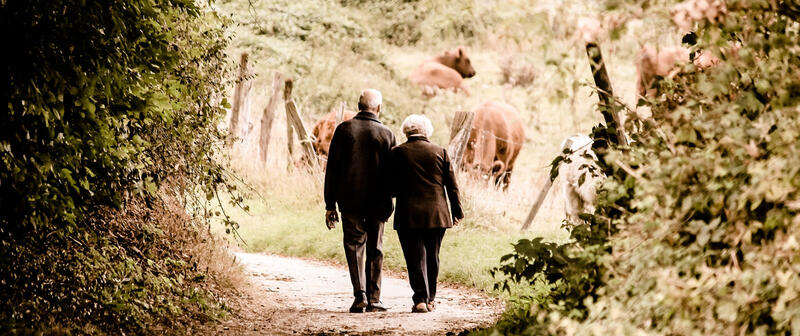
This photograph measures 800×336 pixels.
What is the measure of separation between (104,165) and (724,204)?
3882 mm

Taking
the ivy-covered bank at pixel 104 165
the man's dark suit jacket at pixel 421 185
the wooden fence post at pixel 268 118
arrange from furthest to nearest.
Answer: the wooden fence post at pixel 268 118 → the man's dark suit jacket at pixel 421 185 → the ivy-covered bank at pixel 104 165

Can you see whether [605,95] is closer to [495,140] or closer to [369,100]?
[369,100]

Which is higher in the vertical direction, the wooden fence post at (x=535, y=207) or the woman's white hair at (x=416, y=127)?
the woman's white hair at (x=416, y=127)

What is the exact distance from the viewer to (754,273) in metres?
3.44

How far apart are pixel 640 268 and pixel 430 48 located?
118 ft

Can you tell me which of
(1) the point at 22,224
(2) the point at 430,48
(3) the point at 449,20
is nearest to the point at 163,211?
(1) the point at 22,224

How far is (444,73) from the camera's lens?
1304 inches

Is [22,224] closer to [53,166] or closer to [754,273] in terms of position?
[53,166]

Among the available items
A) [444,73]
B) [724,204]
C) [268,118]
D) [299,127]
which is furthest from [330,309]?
[444,73]

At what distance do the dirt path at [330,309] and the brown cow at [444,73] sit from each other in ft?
67.6

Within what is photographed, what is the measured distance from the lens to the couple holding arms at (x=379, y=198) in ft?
27.8

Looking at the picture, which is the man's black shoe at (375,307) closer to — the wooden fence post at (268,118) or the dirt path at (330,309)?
the dirt path at (330,309)

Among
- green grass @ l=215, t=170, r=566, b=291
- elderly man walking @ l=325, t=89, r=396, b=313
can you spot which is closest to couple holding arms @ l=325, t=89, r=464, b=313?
elderly man walking @ l=325, t=89, r=396, b=313

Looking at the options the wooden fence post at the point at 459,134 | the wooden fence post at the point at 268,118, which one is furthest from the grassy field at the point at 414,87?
the wooden fence post at the point at 459,134
